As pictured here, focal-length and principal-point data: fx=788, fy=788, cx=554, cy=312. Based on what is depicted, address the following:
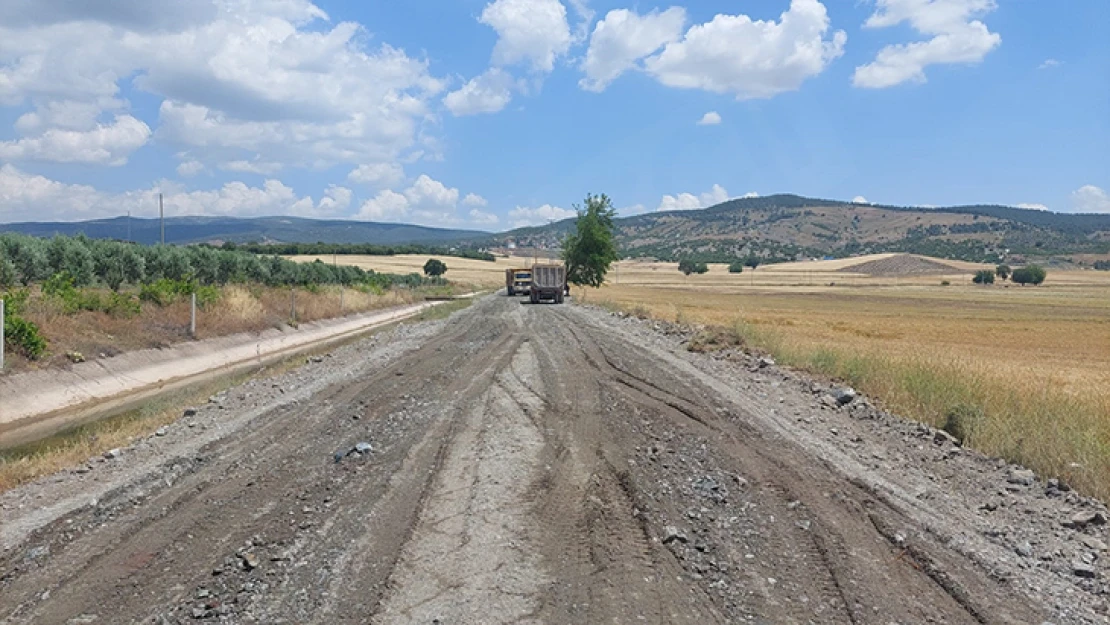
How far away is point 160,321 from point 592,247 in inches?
2601

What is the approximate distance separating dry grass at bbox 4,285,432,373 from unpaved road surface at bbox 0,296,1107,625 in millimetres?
10817

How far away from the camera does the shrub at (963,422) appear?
11.0m

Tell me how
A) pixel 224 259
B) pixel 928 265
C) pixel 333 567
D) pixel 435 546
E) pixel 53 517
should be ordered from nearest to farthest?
pixel 333 567
pixel 435 546
pixel 53 517
pixel 224 259
pixel 928 265

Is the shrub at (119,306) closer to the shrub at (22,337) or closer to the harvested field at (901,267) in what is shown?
the shrub at (22,337)

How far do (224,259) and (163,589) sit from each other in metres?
50.7

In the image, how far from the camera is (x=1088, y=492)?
8484 millimetres

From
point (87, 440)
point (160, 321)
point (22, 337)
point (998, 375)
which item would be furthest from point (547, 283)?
point (87, 440)

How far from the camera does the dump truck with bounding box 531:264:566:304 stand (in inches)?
2275

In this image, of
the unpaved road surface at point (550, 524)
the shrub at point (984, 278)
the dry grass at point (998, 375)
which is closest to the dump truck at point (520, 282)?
the dry grass at point (998, 375)

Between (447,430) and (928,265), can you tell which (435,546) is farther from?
(928,265)

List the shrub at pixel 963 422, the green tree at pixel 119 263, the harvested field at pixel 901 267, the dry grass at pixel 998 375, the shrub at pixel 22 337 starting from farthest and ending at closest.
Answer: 1. the harvested field at pixel 901 267
2. the green tree at pixel 119 263
3. the shrub at pixel 22 337
4. the shrub at pixel 963 422
5. the dry grass at pixel 998 375

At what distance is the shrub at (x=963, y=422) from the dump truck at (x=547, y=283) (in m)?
46.4

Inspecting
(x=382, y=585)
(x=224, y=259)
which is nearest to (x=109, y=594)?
(x=382, y=585)

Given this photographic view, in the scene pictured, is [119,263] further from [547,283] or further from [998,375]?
[998,375]
